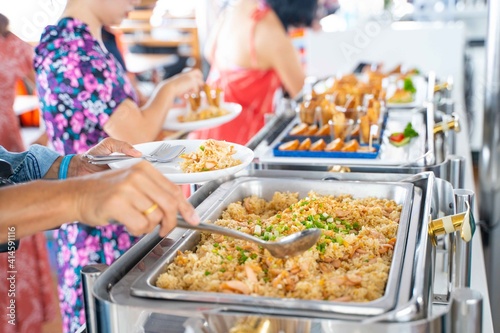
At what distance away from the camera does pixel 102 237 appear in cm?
152

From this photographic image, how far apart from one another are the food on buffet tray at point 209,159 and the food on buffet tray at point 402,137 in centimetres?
66

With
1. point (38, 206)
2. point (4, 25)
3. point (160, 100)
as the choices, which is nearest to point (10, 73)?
point (4, 25)

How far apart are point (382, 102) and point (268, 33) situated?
2.02 ft

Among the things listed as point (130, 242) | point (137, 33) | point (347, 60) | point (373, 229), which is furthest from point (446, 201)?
point (137, 33)

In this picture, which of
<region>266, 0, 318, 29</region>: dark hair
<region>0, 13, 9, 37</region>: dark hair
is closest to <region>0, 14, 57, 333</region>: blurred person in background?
<region>0, 13, 9, 37</region>: dark hair

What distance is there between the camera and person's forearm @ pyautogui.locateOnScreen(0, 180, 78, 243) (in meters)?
0.76

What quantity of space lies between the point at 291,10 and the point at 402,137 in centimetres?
101

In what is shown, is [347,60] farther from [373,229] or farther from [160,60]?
[373,229]

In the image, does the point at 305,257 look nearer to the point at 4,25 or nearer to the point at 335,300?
the point at 335,300

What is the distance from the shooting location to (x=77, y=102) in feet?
4.79

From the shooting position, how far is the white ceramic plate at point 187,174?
3.43 ft

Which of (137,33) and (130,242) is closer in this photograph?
(130,242)

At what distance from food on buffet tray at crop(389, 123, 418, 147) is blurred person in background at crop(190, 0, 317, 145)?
2.83 feet

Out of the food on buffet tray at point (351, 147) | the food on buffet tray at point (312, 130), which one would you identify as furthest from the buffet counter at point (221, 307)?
the food on buffet tray at point (312, 130)
